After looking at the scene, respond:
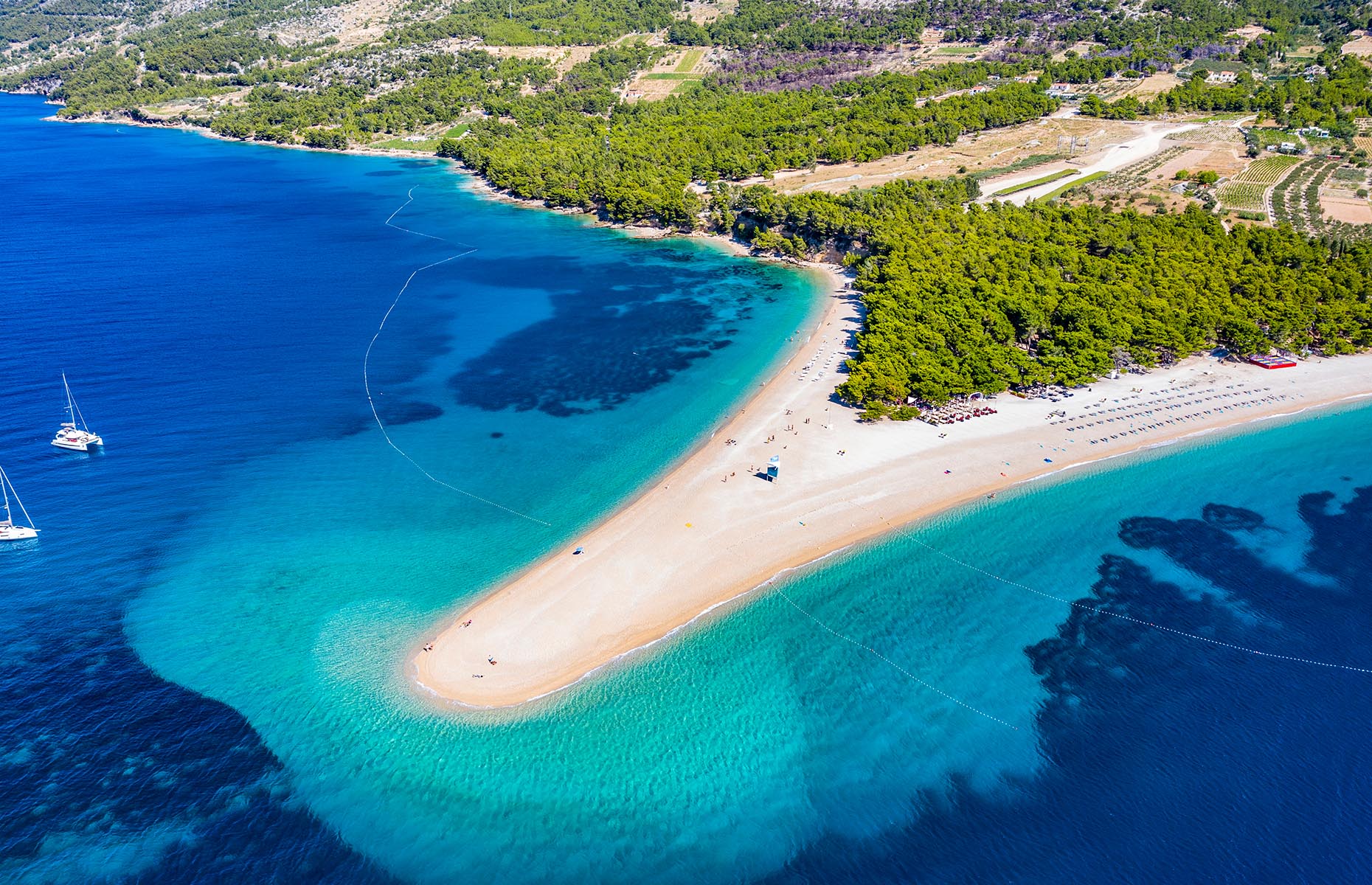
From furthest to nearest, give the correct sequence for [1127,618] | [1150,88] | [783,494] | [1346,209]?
1. [1150,88]
2. [1346,209]
3. [783,494]
4. [1127,618]

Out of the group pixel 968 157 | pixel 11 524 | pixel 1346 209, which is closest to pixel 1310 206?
pixel 1346 209

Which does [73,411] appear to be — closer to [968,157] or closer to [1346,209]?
[968,157]

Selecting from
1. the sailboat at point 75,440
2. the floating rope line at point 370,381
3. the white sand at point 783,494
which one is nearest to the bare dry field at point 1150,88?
the white sand at point 783,494

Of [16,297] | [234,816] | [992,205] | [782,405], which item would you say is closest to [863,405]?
[782,405]

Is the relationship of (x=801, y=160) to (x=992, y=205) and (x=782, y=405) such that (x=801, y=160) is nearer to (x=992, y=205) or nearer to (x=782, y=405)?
(x=992, y=205)

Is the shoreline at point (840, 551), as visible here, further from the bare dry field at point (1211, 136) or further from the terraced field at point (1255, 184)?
the bare dry field at point (1211, 136)
